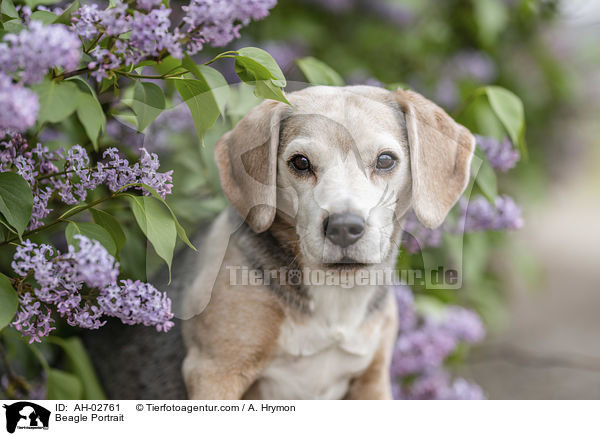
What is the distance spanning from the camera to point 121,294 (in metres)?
0.77

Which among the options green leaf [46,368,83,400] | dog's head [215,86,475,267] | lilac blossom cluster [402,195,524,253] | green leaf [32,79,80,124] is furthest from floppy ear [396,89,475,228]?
green leaf [46,368,83,400]

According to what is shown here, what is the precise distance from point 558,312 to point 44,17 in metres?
3.21

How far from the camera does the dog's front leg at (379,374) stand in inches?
42.2

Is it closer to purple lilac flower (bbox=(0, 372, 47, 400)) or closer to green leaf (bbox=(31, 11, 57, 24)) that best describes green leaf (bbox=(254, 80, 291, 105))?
green leaf (bbox=(31, 11, 57, 24))

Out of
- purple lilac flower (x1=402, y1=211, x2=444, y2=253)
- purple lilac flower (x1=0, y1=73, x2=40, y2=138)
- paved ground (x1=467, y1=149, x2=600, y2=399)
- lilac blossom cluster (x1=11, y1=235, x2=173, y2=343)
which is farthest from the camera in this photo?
paved ground (x1=467, y1=149, x2=600, y2=399)

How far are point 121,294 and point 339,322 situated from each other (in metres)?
0.38

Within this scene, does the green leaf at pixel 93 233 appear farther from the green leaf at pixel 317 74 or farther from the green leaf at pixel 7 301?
the green leaf at pixel 317 74

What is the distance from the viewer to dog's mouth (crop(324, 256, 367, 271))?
852 millimetres

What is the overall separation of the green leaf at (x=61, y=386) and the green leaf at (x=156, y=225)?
0.46m

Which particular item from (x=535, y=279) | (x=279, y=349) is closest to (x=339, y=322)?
(x=279, y=349)

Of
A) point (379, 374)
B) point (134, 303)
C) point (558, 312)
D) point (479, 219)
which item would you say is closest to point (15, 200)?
point (134, 303)

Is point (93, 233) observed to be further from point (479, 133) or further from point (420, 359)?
point (420, 359)

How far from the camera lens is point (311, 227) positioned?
0.85 metres
